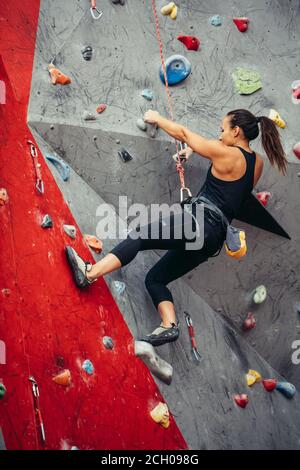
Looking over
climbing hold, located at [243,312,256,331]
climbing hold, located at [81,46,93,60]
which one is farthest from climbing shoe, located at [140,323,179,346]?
climbing hold, located at [81,46,93,60]

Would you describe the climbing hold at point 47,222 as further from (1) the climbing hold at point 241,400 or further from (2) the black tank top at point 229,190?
(1) the climbing hold at point 241,400

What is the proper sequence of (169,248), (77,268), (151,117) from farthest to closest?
1. (151,117)
2. (169,248)
3. (77,268)

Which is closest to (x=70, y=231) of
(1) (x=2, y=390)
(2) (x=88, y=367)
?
(2) (x=88, y=367)

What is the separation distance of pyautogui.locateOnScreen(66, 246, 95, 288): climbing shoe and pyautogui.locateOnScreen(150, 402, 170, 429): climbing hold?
766 millimetres

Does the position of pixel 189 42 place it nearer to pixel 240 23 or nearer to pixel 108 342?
pixel 240 23

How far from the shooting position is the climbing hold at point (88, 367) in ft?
13.2

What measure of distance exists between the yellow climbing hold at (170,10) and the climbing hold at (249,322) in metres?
1.95

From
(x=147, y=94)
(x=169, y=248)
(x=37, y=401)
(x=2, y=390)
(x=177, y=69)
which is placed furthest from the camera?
(x=177, y=69)

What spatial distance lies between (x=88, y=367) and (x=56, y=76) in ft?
5.64

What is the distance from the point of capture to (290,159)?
17.2 ft

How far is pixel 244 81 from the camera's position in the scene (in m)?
5.20
